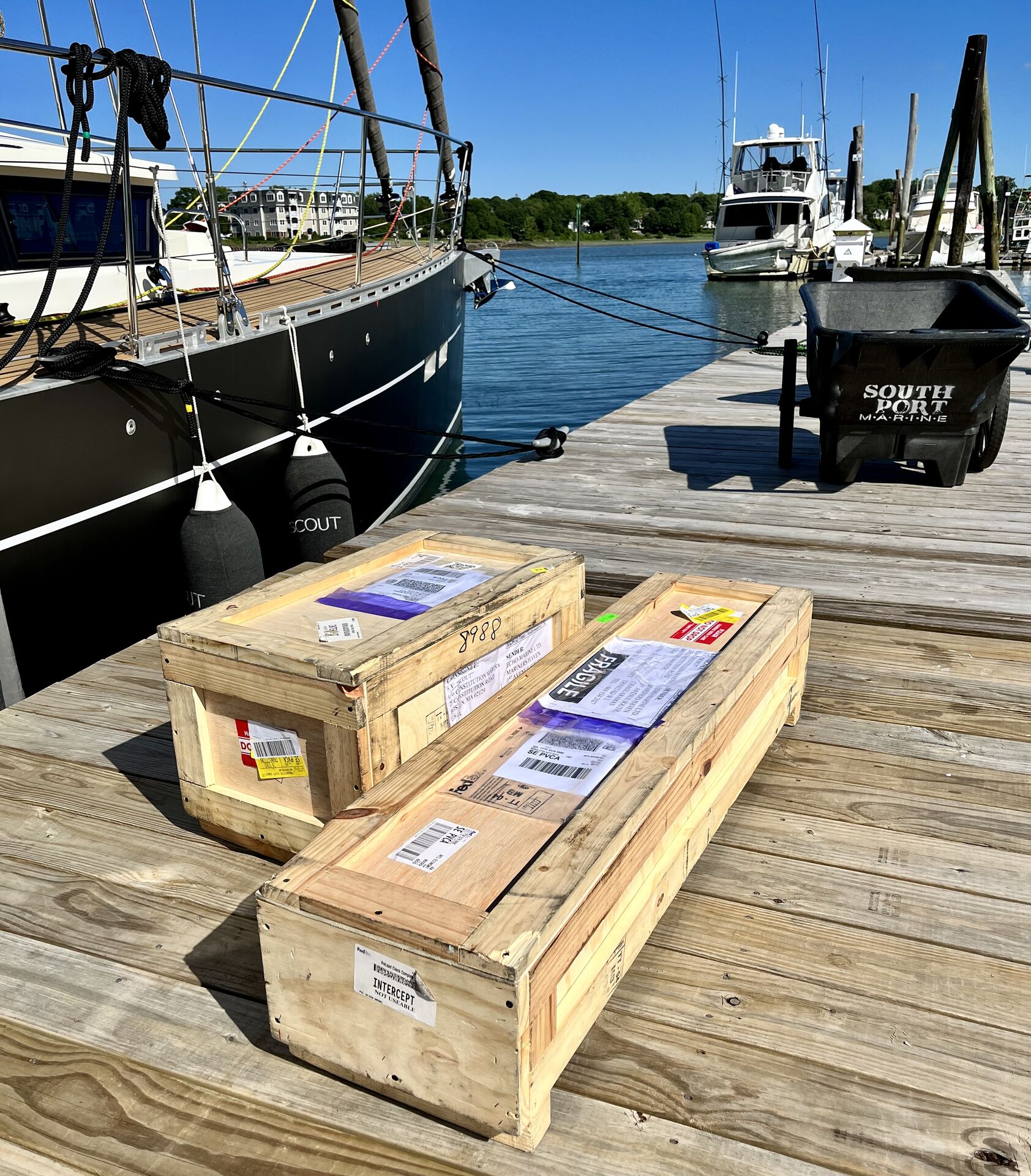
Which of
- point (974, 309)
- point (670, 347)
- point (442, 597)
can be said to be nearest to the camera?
point (442, 597)

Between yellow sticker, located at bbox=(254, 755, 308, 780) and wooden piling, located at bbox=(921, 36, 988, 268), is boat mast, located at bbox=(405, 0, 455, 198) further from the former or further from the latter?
yellow sticker, located at bbox=(254, 755, 308, 780)

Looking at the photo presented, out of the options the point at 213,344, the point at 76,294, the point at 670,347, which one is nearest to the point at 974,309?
the point at 213,344

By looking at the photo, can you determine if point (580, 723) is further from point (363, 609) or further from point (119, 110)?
point (119, 110)

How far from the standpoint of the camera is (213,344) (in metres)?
5.52

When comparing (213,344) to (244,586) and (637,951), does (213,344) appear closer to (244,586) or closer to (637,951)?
(244,586)

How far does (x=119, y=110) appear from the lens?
4.33 metres

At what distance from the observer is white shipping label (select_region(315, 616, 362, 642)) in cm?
248

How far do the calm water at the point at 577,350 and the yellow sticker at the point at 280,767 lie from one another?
35.7ft

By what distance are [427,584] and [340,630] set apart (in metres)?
0.50

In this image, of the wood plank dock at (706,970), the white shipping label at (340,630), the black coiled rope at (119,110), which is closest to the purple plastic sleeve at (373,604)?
the white shipping label at (340,630)

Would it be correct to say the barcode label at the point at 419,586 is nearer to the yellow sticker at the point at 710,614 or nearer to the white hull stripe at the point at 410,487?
the yellow sticker at the point at 710,614

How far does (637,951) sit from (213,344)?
4532mm

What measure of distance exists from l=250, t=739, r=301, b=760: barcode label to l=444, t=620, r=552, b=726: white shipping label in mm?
422

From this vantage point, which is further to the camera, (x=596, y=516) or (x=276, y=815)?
(x=596, y=516)
